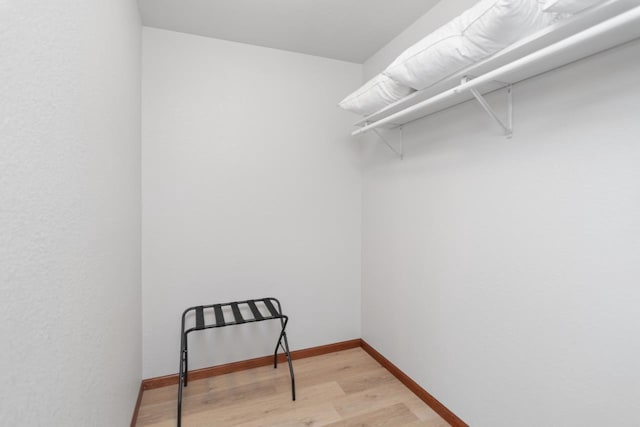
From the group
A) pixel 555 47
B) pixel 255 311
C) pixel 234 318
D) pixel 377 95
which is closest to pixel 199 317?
pixel 234 318

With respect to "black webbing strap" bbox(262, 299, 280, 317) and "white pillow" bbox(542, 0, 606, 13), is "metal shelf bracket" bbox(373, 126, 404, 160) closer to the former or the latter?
"white pillow" bbox(542, 0, 606, 13)

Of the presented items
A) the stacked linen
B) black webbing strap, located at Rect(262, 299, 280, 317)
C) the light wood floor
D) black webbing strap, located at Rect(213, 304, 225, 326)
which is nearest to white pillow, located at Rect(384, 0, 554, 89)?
the stacked linen

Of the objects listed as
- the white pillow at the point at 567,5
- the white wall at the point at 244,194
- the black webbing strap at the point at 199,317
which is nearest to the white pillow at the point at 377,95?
the white wall at the point at 244,194

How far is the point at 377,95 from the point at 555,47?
3.05 ft

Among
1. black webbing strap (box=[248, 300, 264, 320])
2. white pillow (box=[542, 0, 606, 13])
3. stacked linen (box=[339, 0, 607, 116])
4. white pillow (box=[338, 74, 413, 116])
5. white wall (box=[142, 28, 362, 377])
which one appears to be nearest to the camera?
white pillow (box=[542, 0, 606, 13])

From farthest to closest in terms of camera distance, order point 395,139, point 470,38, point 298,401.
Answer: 1. point 395,139
2. point 298,401
3. point 470,38

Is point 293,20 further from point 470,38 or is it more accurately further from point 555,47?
point 555,47

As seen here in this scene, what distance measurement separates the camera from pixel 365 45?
7.72ft

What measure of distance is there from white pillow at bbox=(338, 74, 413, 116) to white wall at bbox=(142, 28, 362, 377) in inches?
25.2

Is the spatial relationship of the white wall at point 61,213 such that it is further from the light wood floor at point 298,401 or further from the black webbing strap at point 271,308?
the black webbing strap at point 271,308

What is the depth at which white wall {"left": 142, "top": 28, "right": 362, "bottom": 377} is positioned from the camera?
6.91 ft

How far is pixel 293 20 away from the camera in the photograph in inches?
79.9

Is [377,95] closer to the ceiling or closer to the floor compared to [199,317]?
closer to the ceiling

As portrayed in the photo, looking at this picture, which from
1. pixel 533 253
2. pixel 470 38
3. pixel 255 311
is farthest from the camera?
pixel 255 311
